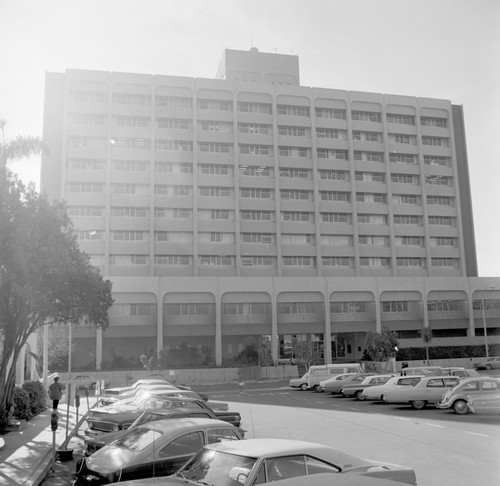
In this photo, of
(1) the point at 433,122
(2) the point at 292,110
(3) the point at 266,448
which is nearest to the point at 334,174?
(2) the point at 292,110

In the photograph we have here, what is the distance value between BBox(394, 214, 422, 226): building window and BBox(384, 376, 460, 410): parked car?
177ft

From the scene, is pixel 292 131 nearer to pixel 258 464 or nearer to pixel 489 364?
pixel 489 364

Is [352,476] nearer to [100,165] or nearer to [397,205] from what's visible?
[100,165]

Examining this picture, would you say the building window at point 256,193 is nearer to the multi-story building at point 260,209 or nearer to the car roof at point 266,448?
the multi-story building at point 260,209

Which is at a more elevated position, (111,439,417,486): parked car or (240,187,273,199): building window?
(240,187,273,199): building window

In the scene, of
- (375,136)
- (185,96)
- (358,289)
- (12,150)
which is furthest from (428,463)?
(375,136)

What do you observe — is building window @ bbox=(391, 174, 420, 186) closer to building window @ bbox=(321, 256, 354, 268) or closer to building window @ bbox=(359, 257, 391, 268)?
building window @ bbox=(359, 257, 391, 268)

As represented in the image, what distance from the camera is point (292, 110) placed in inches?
2950

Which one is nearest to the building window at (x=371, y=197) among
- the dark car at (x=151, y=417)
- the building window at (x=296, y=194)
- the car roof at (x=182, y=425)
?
the building window at (x=296, y=194)

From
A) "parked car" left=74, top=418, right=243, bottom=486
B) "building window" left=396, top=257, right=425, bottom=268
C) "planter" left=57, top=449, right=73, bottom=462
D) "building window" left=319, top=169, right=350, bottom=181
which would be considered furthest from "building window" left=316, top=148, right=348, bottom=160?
"parked car" left=74, top=418, right=243, bottom=486

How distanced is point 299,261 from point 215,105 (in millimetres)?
22345

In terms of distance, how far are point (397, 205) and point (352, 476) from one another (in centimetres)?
7497

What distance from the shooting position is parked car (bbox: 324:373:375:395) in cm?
3195

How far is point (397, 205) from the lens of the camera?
7600 cm
